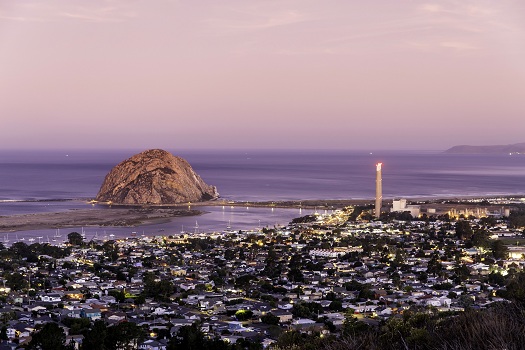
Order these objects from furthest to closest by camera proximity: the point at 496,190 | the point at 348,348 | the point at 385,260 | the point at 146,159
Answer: the point at 496,190
the point at 146,159
the point at 385,260
the point at 348,348

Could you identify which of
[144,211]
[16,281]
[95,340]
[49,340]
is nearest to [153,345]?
[95,340]

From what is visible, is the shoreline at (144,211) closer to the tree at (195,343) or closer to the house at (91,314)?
the house at (91,314)

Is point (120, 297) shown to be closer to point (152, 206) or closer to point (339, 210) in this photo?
point (339, 210)

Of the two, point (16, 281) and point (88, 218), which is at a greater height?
point (16, 281)

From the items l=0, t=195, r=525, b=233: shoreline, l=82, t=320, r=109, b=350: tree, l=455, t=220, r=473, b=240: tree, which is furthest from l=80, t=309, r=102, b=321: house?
l=0, t=195, r=525, b=233: shoreline

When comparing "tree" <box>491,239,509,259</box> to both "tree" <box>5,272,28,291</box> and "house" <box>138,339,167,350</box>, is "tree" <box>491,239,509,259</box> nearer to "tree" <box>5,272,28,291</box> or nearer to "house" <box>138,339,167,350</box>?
"tree" <box>5,272,28,291</box>

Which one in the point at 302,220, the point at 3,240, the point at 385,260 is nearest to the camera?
the point at 385,260

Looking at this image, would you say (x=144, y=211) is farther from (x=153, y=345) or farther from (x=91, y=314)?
(x=153, y=345)

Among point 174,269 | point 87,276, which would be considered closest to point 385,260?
point 174,269
